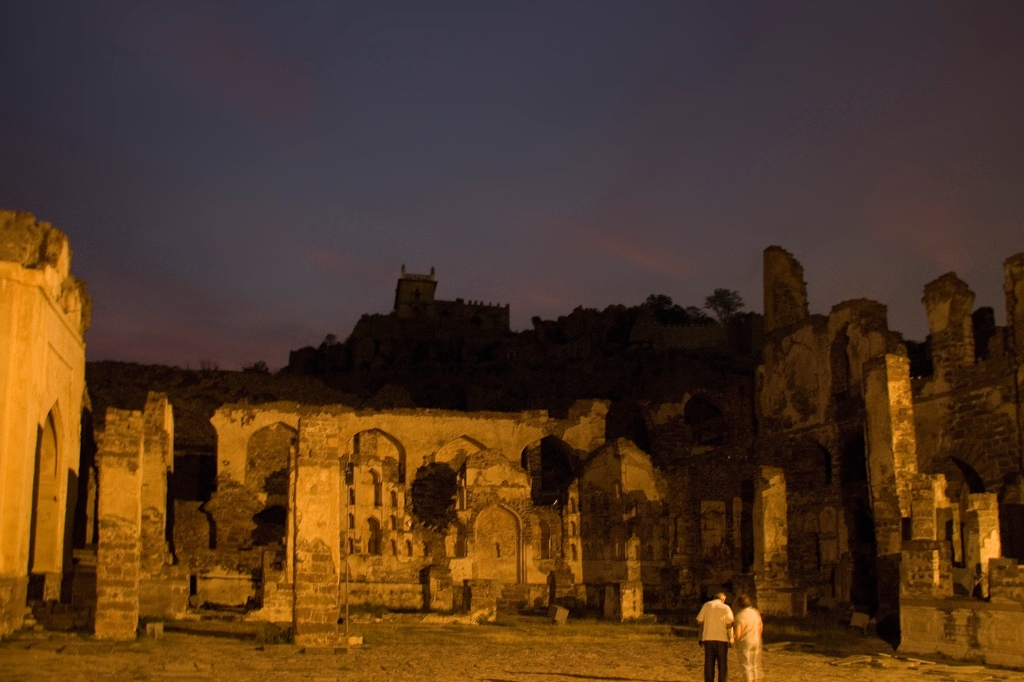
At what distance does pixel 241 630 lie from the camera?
18938 mm

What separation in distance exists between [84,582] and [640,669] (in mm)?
11840

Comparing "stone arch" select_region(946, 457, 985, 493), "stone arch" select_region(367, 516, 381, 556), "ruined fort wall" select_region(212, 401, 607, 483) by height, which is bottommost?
"stone arch" select_region(367, 516, 381, 556)

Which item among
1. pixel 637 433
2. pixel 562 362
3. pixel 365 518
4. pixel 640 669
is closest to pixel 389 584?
pixel 365 518

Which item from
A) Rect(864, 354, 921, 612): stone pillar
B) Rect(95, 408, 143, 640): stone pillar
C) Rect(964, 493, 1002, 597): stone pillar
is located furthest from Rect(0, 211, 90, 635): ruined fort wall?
Rect(864, 354, 921, 612): stone pillar

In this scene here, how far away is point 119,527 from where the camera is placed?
17516 millimetres

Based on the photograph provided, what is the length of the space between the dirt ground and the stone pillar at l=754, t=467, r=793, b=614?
4.94 meters

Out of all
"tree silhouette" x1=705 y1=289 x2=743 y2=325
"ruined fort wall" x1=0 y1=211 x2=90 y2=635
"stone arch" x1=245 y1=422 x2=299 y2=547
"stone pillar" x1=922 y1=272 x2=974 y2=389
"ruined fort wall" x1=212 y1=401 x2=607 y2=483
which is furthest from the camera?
"tree silhouette" x1=705 y1=289 x2=743 y2=325

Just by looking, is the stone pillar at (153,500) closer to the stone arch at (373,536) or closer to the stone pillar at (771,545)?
the stone arch at (373,536)

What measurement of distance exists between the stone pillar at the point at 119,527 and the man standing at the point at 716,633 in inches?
354

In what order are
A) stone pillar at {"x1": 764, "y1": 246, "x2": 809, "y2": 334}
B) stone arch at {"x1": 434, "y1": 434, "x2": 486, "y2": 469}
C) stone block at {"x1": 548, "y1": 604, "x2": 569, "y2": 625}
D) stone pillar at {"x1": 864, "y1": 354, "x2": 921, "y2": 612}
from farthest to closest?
stone pillar at {"x1": 764, "y1": 246, "x2": 809, "y2": 334} < stone arch at {"x1": 434, "y1": 434, "x2": 486, "y2": 469} < stone pillar at {"x1": 864, "y1": 354, "x2": 921, "y2": 612} < stone block at {"x1": 548, "y1": 604, "x2": 569, "y2": 625}

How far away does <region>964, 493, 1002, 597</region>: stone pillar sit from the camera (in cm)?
1969

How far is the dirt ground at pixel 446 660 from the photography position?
13812mm

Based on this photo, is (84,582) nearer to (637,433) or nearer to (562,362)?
(637,433)

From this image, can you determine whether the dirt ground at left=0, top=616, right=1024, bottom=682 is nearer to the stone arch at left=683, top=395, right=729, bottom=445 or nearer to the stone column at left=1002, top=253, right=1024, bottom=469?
the stone column at left=1002, top=253, right=1024, bottom=469
